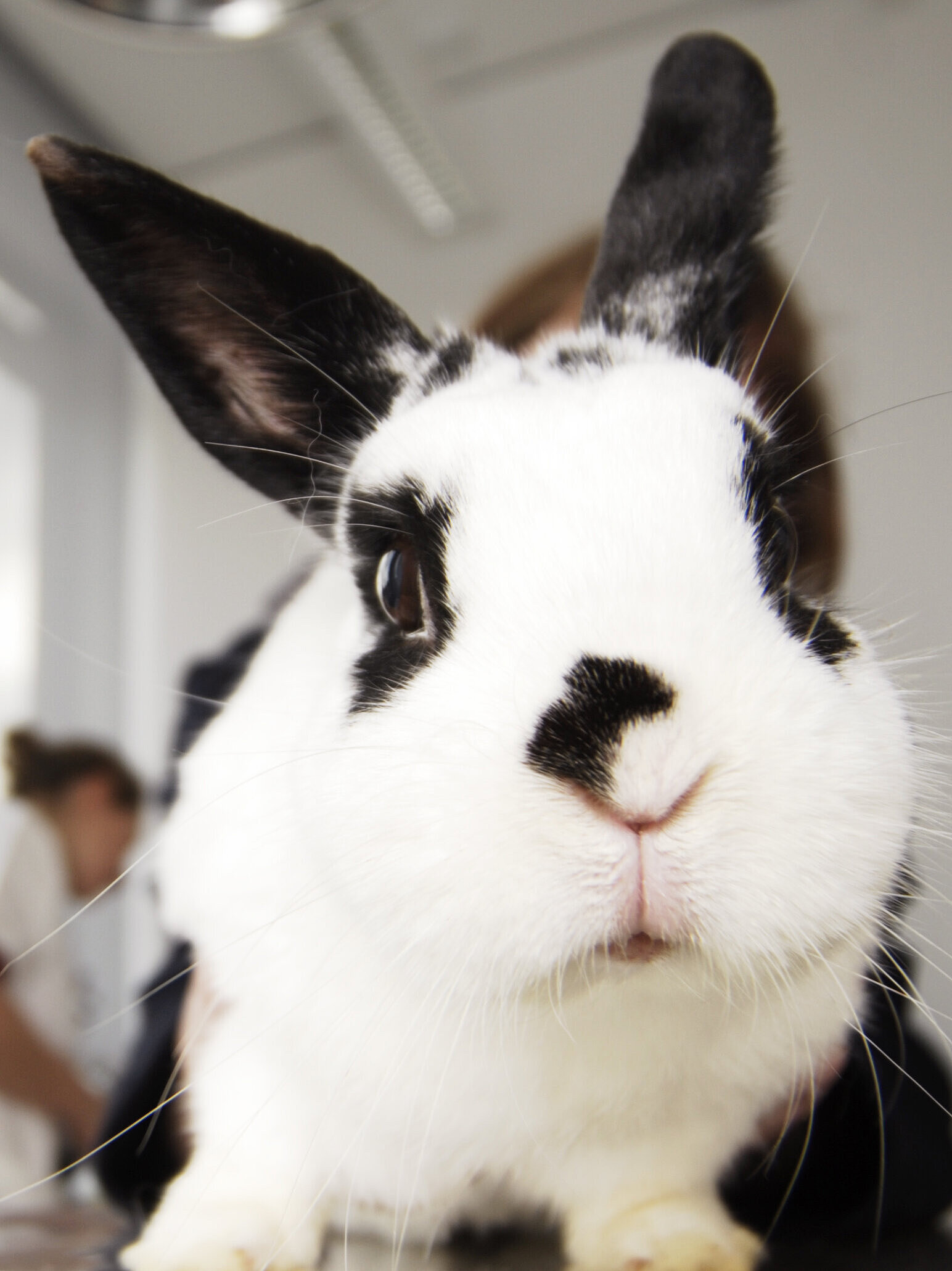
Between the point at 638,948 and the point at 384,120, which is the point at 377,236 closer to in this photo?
the point at 384,120

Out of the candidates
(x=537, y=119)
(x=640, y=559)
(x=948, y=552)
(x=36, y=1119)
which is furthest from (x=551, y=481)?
(x=36, y=1119)

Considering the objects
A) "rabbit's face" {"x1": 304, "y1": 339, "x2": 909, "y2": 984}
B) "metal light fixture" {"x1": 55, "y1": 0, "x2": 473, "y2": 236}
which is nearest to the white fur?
"rabbit's face" {"x1": 304, "y1": 339, "x2": 909, "y2": 984}

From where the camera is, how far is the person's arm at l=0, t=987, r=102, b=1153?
691 mm

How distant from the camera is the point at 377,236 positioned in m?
0.66

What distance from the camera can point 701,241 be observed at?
521 millimetres

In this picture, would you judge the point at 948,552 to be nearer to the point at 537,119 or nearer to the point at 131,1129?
the point at 537,119

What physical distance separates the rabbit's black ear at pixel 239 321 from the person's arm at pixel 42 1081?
50cm

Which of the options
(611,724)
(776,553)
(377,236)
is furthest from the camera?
(377,236)

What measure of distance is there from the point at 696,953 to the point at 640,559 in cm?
16

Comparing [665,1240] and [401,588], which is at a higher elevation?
[401,588]

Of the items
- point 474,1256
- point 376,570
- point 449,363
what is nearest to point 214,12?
point 449,363

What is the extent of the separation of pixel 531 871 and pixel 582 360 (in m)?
0.29

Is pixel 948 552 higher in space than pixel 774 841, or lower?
higher

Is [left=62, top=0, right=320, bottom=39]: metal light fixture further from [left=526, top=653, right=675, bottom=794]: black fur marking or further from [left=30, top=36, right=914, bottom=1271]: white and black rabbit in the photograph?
[left=526, top=653, right=675, bottom=794]: black fur marking
